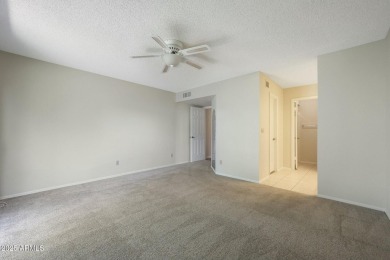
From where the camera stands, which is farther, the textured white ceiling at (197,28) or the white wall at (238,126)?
the white wall at (238,126)

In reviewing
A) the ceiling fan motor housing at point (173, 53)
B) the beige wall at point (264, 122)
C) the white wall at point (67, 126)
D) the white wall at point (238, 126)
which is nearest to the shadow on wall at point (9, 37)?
the white wall at point (67, 126)

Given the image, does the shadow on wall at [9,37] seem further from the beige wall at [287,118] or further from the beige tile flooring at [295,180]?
the beige wall at [287,118]

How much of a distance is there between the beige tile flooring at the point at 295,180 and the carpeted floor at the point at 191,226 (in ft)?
1.25

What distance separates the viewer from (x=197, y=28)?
2223mm

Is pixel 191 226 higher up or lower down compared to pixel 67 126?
lower down

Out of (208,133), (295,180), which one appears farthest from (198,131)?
(295,180)

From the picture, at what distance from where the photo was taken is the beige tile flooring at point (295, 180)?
135 inches

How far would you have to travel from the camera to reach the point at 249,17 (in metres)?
2.01

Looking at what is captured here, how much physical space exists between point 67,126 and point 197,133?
418 cm

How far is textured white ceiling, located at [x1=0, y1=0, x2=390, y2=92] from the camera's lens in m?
1.84

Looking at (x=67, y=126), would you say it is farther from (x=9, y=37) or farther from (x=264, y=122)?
(x=264, y=122)

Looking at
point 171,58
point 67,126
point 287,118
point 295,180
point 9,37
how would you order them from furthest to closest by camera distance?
point 287,118 → point 295,180 → point 67,126 → point 171,58 → point 9,37

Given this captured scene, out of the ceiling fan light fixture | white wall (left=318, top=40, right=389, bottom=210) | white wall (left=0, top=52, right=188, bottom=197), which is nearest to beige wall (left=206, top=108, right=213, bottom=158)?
white wall (left=0, top=52, right=188, bottom=197)

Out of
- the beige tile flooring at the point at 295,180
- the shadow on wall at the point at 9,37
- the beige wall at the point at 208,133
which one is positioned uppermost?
the shadow on wall at the point at 9,37
